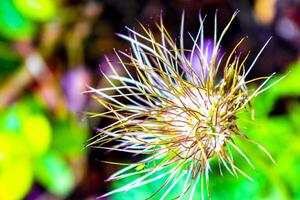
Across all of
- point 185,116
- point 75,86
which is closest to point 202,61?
point 185,116

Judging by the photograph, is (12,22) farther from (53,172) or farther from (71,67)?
(53,172)

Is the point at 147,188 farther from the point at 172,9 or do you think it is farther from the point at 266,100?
the point at 172,9

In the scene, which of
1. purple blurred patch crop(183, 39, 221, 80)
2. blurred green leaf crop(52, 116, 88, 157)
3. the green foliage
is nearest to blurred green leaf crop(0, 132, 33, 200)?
the green foliage

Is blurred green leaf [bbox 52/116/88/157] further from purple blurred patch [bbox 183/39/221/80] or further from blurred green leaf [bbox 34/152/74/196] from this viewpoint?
purple blurred patch [bbox 183/39/221/80]

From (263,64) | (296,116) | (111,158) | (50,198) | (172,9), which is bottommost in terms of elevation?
(50,198)

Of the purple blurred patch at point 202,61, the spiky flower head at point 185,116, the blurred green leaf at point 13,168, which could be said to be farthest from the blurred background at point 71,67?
the spiky flower head at point 185,116

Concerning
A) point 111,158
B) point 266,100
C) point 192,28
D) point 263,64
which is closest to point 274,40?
point 263,64

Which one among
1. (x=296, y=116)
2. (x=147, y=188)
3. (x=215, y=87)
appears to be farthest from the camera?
(x=296, y=116)

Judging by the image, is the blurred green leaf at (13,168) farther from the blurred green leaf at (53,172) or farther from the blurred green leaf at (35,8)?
the blurred green leaf at (35,8)
